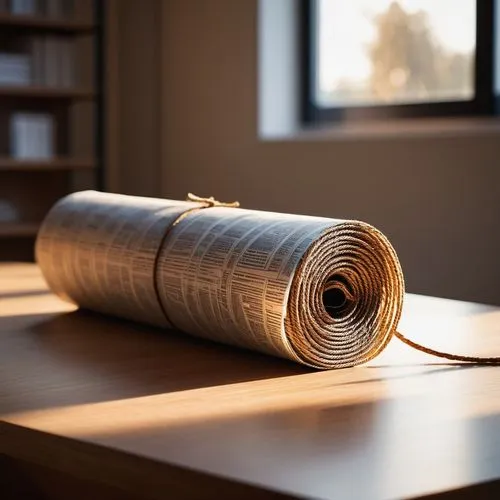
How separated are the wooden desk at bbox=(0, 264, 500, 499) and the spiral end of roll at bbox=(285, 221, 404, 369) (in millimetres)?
20

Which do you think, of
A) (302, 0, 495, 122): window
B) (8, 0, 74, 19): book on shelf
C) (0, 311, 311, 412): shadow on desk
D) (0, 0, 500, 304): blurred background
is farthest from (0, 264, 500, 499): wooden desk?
(8, 0, 74, 19): book on shelf

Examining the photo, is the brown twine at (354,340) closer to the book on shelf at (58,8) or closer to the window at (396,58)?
the window at (396,58)

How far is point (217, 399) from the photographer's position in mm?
749

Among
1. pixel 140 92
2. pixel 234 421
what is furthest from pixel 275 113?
pixel 234 421

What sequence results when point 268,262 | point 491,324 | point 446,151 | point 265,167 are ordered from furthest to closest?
point 265,167 → point 446,151 → point 491,324 → point 268,262

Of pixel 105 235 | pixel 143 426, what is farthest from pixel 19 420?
pixel 105 235

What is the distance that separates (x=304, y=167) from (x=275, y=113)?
339 mm

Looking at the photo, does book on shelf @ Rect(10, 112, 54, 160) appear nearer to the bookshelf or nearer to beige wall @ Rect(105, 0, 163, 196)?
the bookshelf

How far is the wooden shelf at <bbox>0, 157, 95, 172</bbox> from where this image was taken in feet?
13.4

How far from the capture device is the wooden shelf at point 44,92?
4.07 m

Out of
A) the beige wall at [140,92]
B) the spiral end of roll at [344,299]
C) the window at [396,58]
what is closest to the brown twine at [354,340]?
the spiral end of roll at [344,299]

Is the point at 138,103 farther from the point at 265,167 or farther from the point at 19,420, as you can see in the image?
the point at 19,420

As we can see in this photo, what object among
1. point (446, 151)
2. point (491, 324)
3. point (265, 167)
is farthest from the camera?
point (265, 167)

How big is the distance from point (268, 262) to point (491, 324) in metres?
0.34
